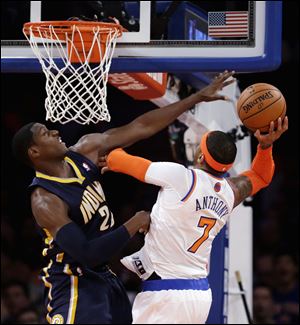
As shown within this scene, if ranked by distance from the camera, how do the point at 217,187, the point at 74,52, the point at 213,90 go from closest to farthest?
the point at 213,90 → the point at 217,187 → the point at 74,52

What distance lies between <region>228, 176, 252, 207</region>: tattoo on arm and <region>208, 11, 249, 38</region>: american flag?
85cm

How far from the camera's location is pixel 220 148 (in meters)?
4.46

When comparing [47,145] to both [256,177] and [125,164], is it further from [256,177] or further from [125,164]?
[256,177]

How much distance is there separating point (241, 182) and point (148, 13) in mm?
1164

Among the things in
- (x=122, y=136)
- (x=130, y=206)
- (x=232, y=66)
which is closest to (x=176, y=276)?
(x=122, y=136)

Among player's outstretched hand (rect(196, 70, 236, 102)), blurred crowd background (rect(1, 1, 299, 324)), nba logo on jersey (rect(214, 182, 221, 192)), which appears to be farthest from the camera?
blurred crowd background (rect(1, 1, 299, 324))

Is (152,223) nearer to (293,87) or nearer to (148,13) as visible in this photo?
(148,13)

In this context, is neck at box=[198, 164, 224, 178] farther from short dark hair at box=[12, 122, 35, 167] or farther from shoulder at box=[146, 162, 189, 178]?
short dark hair at box=[12, 122, 35, 167]

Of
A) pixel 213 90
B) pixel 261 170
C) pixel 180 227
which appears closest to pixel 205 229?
pixel 180 227

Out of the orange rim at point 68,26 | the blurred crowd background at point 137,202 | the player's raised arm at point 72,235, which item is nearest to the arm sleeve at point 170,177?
the player's raised arm at point 72,235

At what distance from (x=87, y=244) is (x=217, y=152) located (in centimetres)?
103

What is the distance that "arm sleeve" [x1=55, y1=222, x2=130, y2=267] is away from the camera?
3.79 meters

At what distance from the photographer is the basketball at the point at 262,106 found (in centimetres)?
443

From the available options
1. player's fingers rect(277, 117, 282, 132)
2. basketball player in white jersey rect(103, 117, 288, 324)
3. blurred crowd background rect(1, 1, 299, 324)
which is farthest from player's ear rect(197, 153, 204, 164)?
blurred crowd background rect(1, 1, 299, 324)
